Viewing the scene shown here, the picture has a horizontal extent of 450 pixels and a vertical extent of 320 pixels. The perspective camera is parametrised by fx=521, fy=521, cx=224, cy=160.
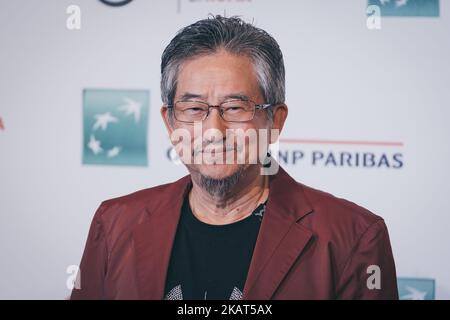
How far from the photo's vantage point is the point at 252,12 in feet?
6.12

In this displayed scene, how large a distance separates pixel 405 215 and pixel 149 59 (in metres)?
1.08

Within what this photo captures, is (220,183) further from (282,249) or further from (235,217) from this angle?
(282,249)

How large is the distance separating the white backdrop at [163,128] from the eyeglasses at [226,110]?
0.34 m

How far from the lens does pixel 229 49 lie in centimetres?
156

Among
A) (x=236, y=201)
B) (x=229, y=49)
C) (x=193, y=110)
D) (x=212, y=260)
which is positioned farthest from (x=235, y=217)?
(x=229, y=49)

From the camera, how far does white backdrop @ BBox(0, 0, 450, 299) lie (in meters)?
1.85

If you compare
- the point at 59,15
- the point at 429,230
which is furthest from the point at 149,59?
the point at 429,230

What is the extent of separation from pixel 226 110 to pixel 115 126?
539 millimetres

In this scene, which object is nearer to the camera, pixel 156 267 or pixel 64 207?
pixel 156 267

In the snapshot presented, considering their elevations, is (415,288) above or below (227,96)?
below

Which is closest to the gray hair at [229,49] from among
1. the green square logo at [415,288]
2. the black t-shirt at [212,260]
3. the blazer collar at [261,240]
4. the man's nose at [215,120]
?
the man's nose at [215,120]

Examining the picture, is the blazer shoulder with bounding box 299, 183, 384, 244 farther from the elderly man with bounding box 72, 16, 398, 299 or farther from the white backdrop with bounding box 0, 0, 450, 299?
the white backdrop with bounding box 0, 0, 450, 299

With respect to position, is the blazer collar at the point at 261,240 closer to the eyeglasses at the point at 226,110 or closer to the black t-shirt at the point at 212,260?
the black t-shirt at the point at 212,260
